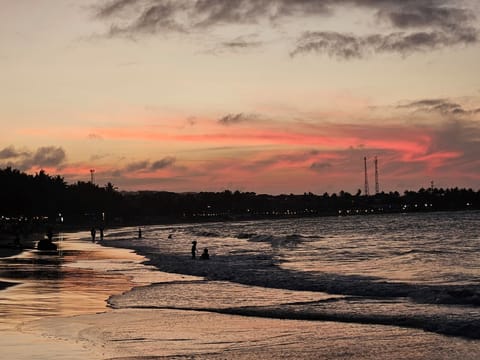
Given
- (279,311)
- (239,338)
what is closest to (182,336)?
(239,338)

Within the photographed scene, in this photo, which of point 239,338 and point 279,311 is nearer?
point 239,338

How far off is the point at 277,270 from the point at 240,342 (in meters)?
24.7

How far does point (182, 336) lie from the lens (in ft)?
56.9

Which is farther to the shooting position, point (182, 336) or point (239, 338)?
point (182, 336)

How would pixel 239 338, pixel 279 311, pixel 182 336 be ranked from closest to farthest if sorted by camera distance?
pixel 239 338 → pixel 182 336 → pixel 279 311

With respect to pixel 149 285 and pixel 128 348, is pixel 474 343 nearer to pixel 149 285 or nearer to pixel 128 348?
pixel 128 348

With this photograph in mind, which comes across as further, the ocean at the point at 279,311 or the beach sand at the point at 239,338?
the ocean at the point at 279,311

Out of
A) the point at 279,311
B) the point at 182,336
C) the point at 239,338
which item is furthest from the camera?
the point at 279,311

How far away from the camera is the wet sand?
15.1 meters

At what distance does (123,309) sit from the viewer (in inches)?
890

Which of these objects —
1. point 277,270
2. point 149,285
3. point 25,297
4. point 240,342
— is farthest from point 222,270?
point 240,342

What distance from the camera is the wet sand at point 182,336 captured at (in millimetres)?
15078

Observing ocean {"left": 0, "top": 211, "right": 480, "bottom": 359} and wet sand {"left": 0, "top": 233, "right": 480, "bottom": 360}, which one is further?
ocean {"left": 0, "top": 211, "right": 480, "bottom": 359}

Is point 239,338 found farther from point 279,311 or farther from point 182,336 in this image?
point 279,311
